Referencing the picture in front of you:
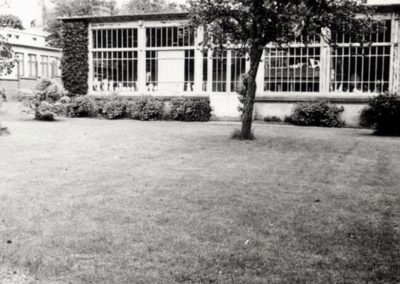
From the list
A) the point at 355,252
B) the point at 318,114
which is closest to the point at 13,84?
the point at 318,114

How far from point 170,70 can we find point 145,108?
232 cm

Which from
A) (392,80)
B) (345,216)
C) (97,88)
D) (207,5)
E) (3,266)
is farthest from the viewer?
(97,88)

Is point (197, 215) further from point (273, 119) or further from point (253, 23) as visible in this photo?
point (273, 119)

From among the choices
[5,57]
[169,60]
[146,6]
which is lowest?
[5,57]

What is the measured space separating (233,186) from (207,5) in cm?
678

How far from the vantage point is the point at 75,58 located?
23.7 m

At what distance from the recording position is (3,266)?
414 centimetres

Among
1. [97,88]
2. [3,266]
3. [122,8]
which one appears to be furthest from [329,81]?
[122,8]

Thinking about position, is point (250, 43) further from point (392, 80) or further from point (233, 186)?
point (392, 80)

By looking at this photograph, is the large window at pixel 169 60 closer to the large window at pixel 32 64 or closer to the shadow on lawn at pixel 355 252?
the shadow on lawn at pixel 355 252

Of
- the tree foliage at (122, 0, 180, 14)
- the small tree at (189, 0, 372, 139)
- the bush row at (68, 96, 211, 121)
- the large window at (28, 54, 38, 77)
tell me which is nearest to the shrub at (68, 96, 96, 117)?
the bush row at (68, 96, 211, 121)

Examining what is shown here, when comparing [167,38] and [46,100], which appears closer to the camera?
[46,100]

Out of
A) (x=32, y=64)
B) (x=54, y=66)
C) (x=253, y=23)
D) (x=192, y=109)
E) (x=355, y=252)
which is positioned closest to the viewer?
(x=355, y=252)

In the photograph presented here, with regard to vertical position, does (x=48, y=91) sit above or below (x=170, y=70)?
below
